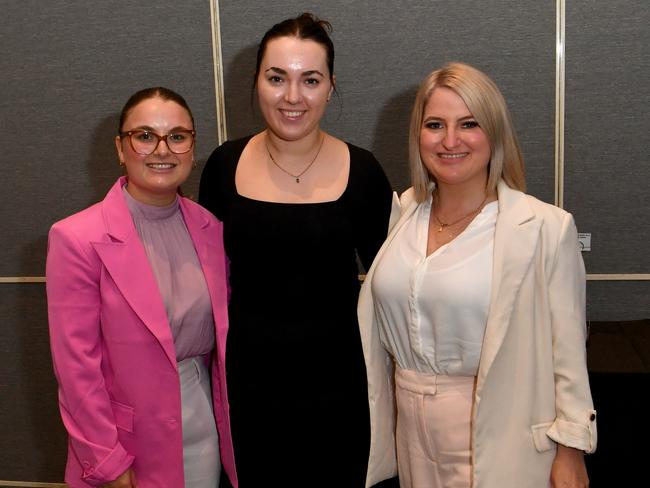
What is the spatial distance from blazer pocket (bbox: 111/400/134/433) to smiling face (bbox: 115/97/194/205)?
541mm

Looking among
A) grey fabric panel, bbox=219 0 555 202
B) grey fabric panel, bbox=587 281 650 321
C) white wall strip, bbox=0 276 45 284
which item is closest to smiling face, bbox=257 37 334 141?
grey fabric panel, bbox=219 0 555 202

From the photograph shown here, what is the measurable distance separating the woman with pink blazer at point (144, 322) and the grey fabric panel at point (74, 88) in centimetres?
121

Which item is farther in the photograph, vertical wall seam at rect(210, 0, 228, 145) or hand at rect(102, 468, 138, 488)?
vertical wall seam at rect(210, 0, 228, 145)

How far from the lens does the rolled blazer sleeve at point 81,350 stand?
1.70m

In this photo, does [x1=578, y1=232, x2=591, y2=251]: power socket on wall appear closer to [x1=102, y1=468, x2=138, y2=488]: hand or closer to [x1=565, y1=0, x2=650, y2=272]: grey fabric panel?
[x1=565, y1=0, x2=650, y2=272]: grey fabric panel

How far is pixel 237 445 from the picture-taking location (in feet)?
6.61

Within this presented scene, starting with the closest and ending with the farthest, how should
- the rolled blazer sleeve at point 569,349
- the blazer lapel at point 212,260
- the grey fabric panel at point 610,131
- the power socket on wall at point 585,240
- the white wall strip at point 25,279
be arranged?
1. the rolled blazer sleeve at point 569,349
2. the blazer lapel at point 212,260
3. the grey fabric panel at point 610,131
4. the power socket on wall at point 585,240
5. the white wall strip at point 25,279

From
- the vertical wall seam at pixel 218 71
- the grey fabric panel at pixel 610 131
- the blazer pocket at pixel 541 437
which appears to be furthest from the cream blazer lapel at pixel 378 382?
the vertical wall seam at pixel 218 71

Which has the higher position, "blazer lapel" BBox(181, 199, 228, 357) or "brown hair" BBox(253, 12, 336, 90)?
"brown hair" BBox(253, 12, 336, 90)

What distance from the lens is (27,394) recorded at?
11.0 feet

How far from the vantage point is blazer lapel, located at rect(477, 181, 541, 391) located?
1644 mm

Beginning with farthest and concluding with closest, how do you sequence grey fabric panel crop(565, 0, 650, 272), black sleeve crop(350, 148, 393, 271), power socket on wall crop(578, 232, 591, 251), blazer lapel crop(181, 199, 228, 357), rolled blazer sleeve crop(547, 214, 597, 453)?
1. power socket on wall crop(578, 232, 591, 251)
2. grey fabric panel crop(565, 0, 650, 272)
3. black sleeve crop(350, 148, 393, 271)
4. blazer lapel crop(181, 199, 228, 357)
5. rolled blazer sleeve crop(547, 214, 597, 453)

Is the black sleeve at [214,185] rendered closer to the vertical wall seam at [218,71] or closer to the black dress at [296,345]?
the black dress at [296,345]

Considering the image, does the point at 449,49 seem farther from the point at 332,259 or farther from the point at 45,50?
the point at 45,50
